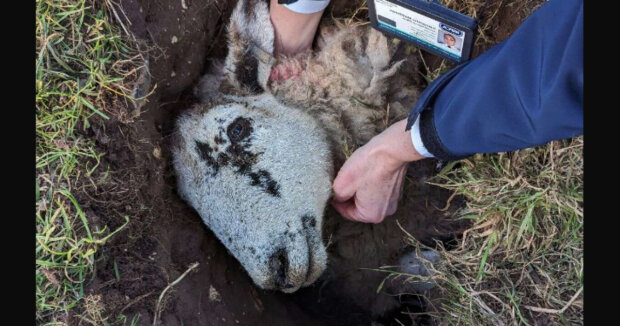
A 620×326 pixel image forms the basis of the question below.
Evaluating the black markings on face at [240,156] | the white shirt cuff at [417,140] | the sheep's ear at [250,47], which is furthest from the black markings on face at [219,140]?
the white shirt cuff at [417,140]

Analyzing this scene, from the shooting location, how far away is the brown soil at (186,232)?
7.76ft

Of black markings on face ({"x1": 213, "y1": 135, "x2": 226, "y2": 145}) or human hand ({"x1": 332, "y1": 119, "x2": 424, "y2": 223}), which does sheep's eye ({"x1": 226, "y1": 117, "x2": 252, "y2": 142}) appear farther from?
human hand ({"x1": 332, "y1": 119, "x2": 424, "y2": 223})

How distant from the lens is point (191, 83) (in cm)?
277

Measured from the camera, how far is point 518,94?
166 centimetres

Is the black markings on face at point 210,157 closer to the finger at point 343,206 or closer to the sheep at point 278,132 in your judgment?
the sheep at point 278,132

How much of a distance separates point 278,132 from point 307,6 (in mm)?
590

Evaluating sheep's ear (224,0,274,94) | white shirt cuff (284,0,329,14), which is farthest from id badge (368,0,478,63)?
sheep's ear (224,0,274,94)

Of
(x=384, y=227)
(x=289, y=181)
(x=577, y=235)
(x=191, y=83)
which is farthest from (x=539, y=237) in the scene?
(x=191, y=83)

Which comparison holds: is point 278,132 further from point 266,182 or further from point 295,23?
point 295,23

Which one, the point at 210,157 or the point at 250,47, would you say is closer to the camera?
the point at 210,157

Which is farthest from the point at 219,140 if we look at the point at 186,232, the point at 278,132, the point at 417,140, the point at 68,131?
the point at 417,140

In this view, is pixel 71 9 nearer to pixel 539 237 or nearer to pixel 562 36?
pixel 562 36

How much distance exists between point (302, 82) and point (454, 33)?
788mm

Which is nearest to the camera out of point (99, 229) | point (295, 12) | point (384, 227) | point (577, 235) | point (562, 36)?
point (562, 36)
